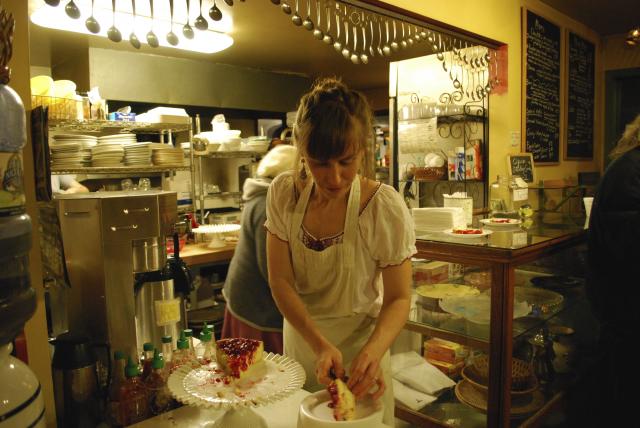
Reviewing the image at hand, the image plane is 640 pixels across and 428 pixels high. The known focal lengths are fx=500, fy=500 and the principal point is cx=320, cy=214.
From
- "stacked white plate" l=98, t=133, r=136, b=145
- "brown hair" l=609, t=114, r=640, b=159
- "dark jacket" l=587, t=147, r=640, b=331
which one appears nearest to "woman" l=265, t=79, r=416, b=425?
"dark jacket" l=587, t=147, r=640, b=331

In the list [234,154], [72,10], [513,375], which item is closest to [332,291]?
[72,10]

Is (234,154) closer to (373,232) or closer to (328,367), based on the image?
(373,232)

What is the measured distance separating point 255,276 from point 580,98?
4.08 meters

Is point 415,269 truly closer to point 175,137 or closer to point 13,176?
point 13,176

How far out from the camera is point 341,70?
6.53m

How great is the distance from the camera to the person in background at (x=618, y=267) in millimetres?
2363

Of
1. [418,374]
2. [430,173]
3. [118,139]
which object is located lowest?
[418,374]

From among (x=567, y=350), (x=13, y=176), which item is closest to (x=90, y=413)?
(x=13, y=176)

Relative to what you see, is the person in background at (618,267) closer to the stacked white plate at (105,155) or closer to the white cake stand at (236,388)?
the white cake stand at (236,388)

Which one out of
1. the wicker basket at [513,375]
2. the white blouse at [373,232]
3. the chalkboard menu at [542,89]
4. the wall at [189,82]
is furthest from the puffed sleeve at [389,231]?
the wall at [189,82]

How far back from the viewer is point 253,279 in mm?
2324

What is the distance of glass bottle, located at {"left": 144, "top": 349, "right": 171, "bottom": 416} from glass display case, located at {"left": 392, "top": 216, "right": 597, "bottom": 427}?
142 cm

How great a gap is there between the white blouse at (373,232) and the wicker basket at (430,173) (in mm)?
2320

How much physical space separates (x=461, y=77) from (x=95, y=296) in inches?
125
